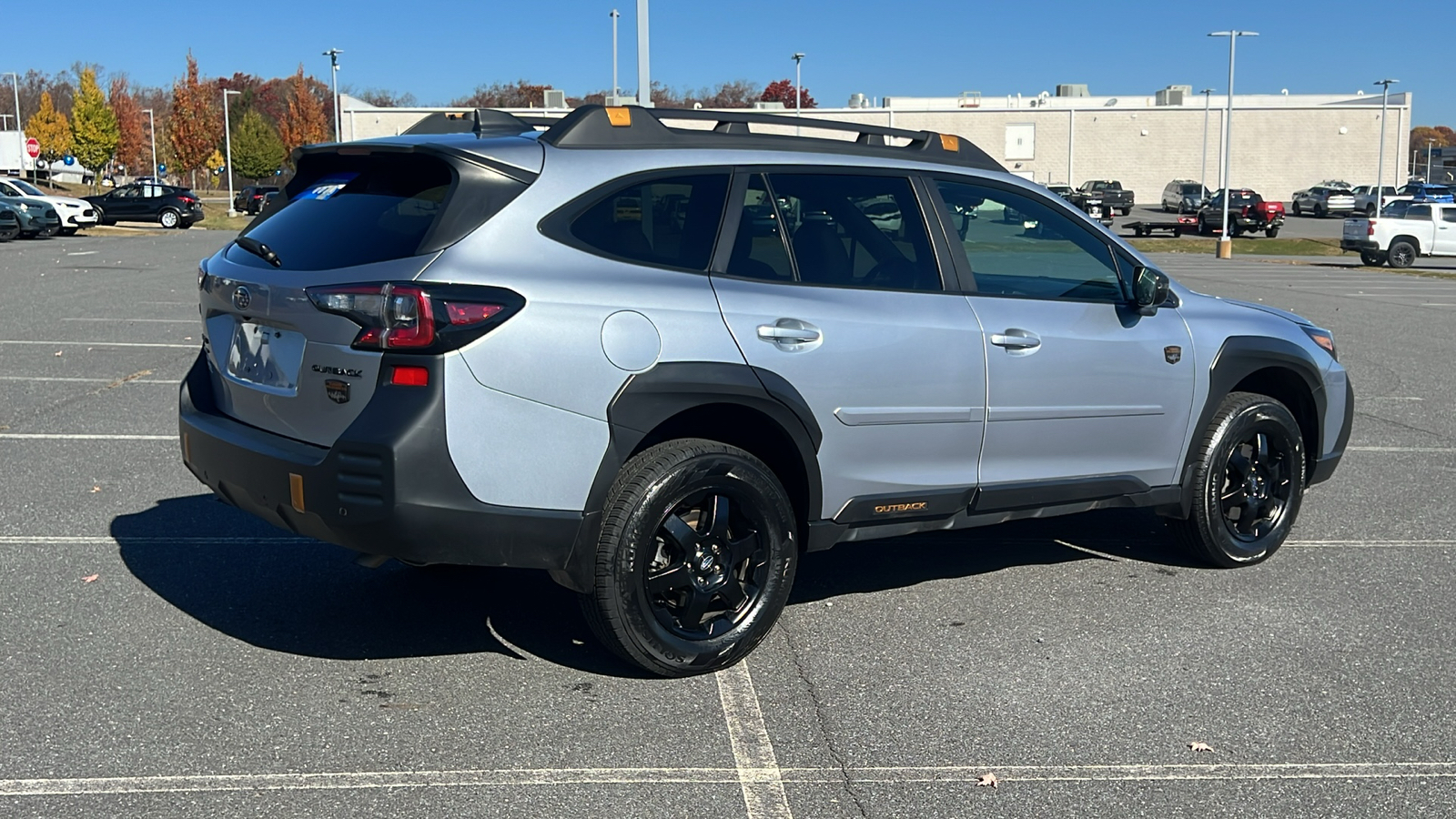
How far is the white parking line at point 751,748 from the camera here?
3.68 meters

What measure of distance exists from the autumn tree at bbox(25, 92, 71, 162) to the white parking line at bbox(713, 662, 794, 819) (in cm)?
→ 9048

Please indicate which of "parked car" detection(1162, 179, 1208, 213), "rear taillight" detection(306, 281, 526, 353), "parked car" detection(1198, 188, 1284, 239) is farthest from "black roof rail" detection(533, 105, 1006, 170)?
"parked car" detection(1162, 179, 1208, 213)

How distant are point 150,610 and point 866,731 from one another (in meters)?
2.79

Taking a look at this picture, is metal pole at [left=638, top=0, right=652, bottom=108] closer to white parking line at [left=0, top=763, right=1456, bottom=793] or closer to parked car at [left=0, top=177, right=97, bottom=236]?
white parking line at [left=0, top=763, right=1456, bottom=793]

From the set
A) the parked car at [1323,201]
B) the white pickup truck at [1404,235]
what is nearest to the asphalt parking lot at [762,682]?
the white pickup truck at [1404,235]

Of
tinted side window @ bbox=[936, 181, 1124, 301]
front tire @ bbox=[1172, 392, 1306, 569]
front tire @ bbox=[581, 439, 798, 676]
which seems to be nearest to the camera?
front tire @ bbox=[581, 439, 798, 676]

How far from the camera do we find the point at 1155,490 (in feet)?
19.1

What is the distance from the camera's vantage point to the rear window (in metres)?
4.23

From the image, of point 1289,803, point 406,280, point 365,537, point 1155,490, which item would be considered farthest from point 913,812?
point 1155,490

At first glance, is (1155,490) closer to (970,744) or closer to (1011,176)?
(1011,176)

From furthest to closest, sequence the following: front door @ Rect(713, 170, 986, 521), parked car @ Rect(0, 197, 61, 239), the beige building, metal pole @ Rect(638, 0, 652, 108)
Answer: the beige building < parked car @ Rect(0, 197, 61, 239) < metal pole @ Rect(638, 0, 652, 108) < front door @ Rect(713, 170, 986, 521)

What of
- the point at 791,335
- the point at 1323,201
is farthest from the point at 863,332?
the point at 1323,201

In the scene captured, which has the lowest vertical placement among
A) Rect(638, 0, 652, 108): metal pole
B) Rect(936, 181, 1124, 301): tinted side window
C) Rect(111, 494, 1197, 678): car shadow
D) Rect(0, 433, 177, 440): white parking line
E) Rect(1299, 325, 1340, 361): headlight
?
Rect(111, 494, 1197, 678): car shadow

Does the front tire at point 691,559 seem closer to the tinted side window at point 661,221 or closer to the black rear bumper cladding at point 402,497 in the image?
the black rear bumper cladding at point 402,497
